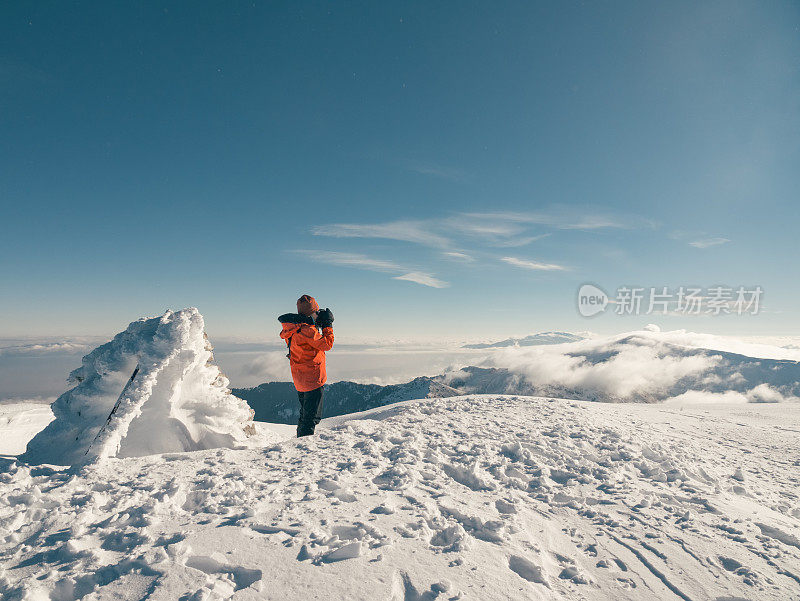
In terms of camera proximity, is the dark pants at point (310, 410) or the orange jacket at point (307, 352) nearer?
the orange jacket at point (307, 352)

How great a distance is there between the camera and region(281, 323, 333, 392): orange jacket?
25.3 ft

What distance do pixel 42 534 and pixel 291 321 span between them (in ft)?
15.7

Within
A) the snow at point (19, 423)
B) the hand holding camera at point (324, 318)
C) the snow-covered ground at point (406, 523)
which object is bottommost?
the snow at point (19, 423)

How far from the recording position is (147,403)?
6805 millimetres

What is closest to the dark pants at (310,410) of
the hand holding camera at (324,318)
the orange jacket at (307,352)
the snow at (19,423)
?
the orange jacket at (307,352)

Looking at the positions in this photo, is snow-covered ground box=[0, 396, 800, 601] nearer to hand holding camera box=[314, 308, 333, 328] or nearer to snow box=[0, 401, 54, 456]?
hand holding camera box=[314, 308, 333, 328]

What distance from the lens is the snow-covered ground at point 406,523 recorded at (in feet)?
10.0

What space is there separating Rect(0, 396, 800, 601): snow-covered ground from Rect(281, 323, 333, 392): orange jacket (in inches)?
56.4

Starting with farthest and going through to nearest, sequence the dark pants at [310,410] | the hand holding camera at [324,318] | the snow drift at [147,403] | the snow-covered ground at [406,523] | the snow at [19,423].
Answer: the snow at [19,423] → the dark pants at [310,410] → the hand holding camera at [324,318] → the snow drift at [147,403] → the snow-covered ground at [406,523]

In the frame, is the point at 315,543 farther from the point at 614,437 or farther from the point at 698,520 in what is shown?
the point at 614,437

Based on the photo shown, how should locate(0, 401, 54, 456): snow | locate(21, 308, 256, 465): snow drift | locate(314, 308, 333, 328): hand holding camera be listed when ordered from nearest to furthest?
1. locate(21, 308, 256, 465): snow drift
2. locate(314, 308, 333, 328): hand holding camera
3. locate(0, 401, 54, 456): snow

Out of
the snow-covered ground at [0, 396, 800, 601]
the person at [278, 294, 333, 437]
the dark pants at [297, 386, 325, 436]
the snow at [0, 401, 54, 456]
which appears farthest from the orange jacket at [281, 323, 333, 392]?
the snow at [0, 401, 54, 456]

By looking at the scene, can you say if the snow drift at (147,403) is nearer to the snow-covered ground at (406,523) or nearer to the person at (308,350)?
the snow-covered ground at (406,523)

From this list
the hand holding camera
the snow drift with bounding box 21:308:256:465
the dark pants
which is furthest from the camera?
the dark pants
